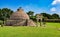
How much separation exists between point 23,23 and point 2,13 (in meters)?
42.0

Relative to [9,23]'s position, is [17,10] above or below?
above

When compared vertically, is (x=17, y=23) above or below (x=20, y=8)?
below

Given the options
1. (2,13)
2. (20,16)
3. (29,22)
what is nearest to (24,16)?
(20,16)

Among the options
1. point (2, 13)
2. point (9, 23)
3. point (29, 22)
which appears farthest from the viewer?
point (2, 13)

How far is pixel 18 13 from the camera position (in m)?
56.8

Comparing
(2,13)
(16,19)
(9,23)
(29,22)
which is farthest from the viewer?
(2,13)

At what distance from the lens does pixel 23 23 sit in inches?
1957

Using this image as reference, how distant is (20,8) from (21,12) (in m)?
1.45

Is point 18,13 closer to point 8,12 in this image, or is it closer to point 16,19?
point 16,19

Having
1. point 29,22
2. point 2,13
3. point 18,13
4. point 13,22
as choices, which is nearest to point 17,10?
point 18,13

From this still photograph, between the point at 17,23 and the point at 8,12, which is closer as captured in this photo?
the point at 17,23

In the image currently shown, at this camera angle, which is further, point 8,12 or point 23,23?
point 8,12

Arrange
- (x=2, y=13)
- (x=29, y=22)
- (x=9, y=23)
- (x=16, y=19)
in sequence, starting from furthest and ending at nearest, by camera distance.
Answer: (x=2, y=13) → (x=16, y=19) → (x=9, y=23) → (x=29, y=22)

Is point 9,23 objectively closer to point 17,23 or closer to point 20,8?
point 17,23
